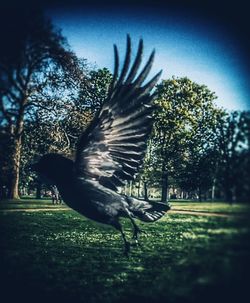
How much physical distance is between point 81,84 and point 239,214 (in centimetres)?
436

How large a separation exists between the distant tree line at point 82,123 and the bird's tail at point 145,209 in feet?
2.40

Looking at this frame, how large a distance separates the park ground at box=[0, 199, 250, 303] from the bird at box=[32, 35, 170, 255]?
0.95 metres

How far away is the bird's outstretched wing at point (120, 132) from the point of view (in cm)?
455

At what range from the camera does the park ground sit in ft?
7.91

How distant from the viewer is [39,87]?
5320mm

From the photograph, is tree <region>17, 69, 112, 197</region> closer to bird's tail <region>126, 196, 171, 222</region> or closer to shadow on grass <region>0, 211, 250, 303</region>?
shadow on grass <region>0, 211, 250, 303</region>

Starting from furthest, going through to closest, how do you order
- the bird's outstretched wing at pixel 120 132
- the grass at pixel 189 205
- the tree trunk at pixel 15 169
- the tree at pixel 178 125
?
the tree at pixel 178 125 < the tree trunk at pixel 15 169 < the bird's outstretched wing at pixel 120 132 < the grass at pixel 189 205

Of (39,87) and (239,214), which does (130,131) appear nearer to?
(39,87)

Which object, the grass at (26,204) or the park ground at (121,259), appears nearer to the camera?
the park ground at (121,259)

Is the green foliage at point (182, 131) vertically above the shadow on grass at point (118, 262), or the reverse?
the green foliage at point (182, 131)

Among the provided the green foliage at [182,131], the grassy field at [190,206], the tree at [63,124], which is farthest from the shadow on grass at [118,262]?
the green foliage at [182,131]

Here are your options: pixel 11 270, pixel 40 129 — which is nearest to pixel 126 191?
pixel 40 129

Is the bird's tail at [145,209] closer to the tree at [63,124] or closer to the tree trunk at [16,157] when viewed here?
the tree at [63,124]

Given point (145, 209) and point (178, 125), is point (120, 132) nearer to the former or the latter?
point (145, 209)
